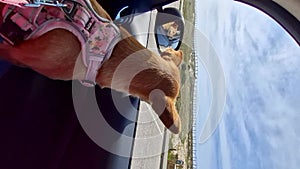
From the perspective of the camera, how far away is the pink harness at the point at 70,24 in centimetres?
73

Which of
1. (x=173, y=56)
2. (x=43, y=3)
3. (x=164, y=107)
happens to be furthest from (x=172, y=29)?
(x=43, y=3)

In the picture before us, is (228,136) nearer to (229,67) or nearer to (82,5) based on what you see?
(229,67)

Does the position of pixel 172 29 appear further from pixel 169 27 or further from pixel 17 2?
pixel 17 2

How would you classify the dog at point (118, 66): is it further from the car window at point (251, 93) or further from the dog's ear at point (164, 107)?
the car window at point (251, 93)

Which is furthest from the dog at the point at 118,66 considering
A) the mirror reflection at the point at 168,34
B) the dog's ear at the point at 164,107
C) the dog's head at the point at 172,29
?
the dog's head at the point at 172,29

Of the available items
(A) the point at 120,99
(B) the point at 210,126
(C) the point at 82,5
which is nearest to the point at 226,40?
(B) the point at 210,126

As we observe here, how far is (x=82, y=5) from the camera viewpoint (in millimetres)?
767

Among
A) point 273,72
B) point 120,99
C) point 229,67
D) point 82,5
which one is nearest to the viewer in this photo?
point 82,5

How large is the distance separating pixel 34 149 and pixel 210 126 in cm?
66

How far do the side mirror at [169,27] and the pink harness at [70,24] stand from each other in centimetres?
58

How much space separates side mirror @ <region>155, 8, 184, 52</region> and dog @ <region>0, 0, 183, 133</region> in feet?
1.43

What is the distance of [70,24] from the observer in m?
0.77

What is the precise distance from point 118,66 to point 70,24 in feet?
0.54

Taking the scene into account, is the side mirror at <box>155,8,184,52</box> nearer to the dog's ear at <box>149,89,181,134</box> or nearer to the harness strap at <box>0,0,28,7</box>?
the dog's ear at <box>149,89,181,134</box>
